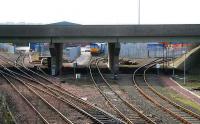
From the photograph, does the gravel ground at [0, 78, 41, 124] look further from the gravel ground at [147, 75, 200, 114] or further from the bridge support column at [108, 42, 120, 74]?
the bridge support column at [108, 42, 120, 74]

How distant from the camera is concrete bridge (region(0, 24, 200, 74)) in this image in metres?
43.7

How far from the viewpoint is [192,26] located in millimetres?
43938

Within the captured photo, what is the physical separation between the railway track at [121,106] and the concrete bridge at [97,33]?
25.1 feet

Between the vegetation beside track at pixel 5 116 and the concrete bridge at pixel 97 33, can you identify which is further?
the concrete bridge at pixel 97 33

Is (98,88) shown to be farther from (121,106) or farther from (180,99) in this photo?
(121,106)

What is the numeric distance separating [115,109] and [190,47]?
134 feet

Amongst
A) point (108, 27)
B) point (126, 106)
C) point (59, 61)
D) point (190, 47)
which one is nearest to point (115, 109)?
point (126, 106)

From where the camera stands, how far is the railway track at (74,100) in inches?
844

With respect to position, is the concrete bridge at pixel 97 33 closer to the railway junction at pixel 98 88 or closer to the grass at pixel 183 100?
the railway junction at pixel 98 88

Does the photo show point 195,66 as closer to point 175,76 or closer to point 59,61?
point 175,76

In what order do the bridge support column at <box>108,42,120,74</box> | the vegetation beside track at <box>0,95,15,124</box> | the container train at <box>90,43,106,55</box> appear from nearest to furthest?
the vegetation beside track at <box>0,95,15,124</box>, the bridge support column at <box>108,42,120,74</box>, the container train at <box>90,43,106,55</box>

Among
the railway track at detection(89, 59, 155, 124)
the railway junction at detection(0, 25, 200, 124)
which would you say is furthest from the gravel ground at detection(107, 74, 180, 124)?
the railway track at detection(89, 59, 155, 124)

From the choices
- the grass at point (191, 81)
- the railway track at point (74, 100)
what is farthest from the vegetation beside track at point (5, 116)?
the grass at point (191, 81)

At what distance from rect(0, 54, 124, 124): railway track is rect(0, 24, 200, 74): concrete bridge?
3587 mm
